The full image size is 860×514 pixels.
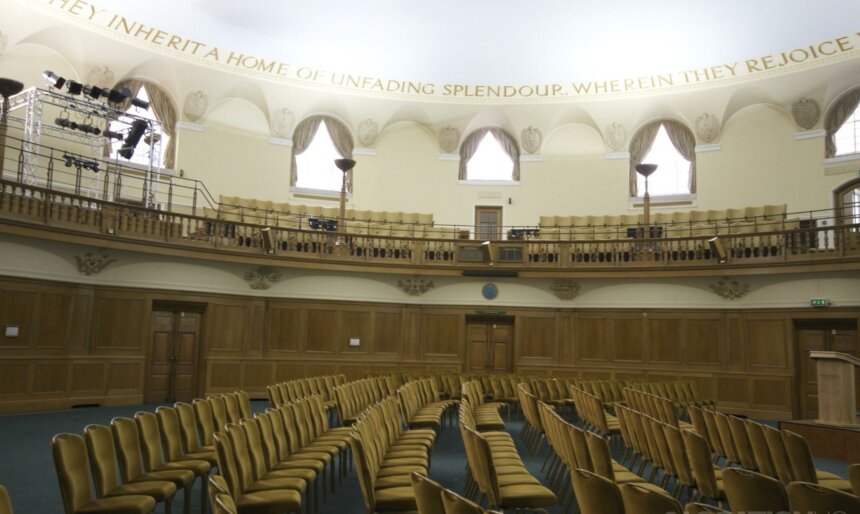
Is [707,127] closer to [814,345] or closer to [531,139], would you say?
[531,139]

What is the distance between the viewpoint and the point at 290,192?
18906 mm

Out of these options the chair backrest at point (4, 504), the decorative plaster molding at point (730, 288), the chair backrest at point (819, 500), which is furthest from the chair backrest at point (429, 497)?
the decorative plaster molding at point (730, 288)

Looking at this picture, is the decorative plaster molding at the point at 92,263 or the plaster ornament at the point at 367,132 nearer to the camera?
the decorative plaster molding at the point at 92,263

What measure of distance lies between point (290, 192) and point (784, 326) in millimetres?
13392

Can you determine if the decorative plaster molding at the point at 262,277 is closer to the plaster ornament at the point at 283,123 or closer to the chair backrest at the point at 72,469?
the plaster ornament at the point at 283,123

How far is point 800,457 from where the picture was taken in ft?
16.5

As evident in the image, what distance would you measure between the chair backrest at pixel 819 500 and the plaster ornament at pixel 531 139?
56.8ft

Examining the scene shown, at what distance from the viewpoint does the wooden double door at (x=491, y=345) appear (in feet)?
54.4

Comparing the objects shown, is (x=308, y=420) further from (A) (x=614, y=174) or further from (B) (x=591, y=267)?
(A) (x=614, y=174)

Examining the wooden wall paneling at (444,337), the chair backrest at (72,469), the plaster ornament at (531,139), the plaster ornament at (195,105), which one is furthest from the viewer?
the plaster ornament at (531,139)

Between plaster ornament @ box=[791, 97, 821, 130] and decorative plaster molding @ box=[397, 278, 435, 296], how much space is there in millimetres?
10915

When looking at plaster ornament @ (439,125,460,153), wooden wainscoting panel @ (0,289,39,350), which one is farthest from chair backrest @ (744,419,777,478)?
plaster ornament @ (439,125,460,153)

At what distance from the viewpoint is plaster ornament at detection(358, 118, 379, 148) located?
1966 centimetres

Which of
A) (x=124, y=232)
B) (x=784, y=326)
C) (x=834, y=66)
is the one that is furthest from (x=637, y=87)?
(x=124, y=232)
